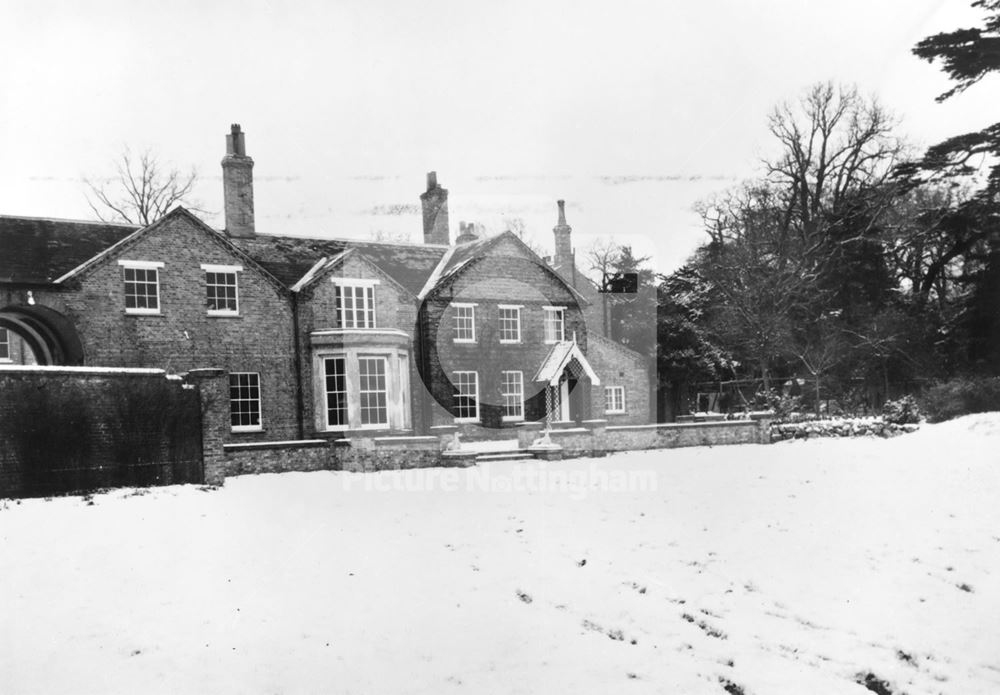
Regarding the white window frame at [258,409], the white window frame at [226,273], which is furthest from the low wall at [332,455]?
the white window frame at [226,273]

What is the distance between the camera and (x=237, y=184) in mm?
25016

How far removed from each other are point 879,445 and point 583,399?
11.3 metres

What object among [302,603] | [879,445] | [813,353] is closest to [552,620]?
[302,603]

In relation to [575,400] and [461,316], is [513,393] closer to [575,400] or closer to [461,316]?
[575,400]

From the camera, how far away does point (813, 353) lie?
1243 inches

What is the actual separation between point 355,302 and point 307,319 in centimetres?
175

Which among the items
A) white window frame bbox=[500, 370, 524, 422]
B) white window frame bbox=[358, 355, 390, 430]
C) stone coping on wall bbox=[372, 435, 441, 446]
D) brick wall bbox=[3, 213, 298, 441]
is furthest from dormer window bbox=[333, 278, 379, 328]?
stone coping on wall bbox=[372, 435, 441, 446]

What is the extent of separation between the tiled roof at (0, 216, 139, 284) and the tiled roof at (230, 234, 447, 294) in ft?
13.8

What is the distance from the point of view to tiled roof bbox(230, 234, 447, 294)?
81.9 ft

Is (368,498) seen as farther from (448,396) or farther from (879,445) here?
(879,445)

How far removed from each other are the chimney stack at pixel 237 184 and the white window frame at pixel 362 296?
4328 millimetres

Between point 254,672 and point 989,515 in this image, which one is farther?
point 989,515

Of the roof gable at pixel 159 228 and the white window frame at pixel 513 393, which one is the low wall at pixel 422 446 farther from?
the roof gable at pixel 159 228

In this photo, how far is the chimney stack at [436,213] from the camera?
31.6m
